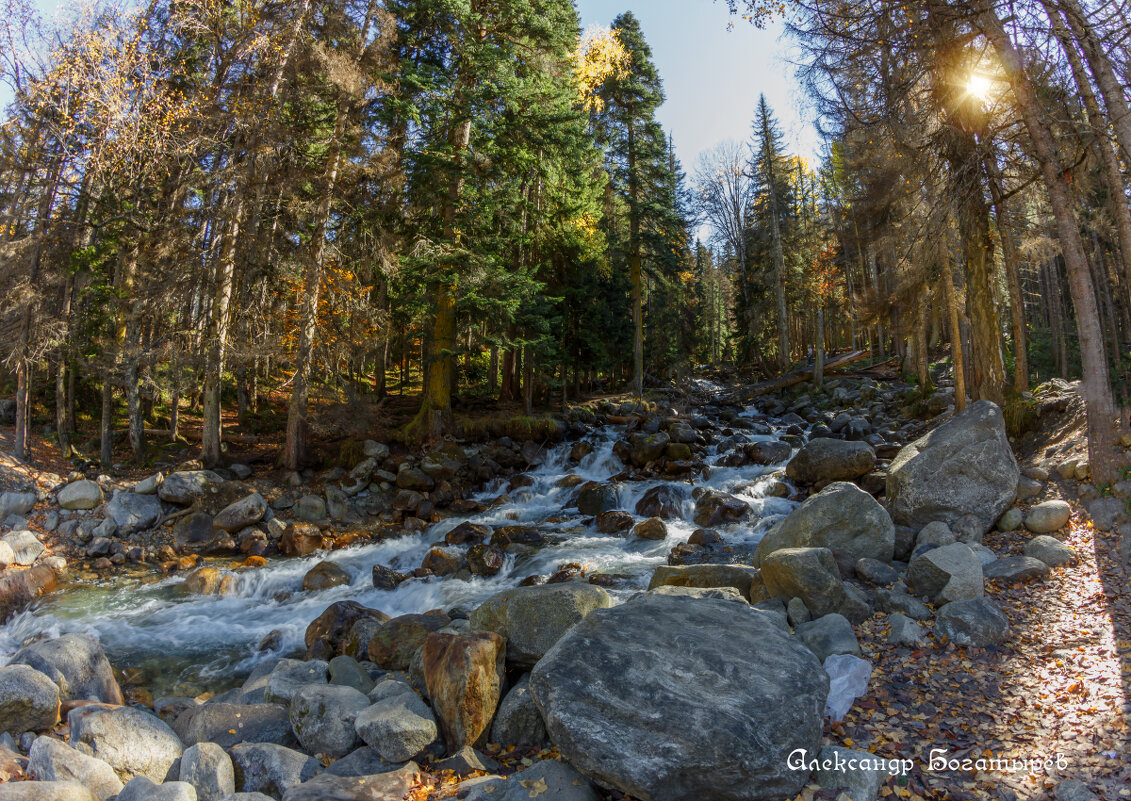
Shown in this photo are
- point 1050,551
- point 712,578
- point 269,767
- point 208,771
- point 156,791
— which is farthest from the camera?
point 712,578

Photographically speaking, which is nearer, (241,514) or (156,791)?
(156,791)

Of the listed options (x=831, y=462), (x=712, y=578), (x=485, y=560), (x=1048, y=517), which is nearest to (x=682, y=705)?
(x=712, y=578)

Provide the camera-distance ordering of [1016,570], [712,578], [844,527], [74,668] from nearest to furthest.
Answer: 1. [74,668]
2. [1016,570]
3. [712,578]
4. [844,527]

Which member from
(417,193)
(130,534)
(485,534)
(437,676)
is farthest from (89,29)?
(437,676)

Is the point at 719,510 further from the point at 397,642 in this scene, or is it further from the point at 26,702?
the point at 26,702

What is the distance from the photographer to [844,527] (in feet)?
23.8

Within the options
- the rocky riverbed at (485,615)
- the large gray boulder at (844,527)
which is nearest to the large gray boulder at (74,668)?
the rocky riverbed at (485,615)

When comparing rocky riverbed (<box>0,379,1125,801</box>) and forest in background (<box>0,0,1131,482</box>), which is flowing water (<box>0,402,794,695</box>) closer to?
rocky riverbed (<box>0,379,1125,801</box>)

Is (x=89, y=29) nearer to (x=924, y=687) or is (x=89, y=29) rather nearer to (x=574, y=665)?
(x=574, y=665)

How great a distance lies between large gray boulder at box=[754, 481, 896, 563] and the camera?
7.14 meters

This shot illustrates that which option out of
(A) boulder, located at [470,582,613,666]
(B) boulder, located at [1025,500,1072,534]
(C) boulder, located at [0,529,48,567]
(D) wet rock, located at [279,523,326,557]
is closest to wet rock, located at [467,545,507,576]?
(D) wet rock, located at [279,523,326,557]

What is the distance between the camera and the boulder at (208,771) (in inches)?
163

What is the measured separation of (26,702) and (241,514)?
23.3 ft

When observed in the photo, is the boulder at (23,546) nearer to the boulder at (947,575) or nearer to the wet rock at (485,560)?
the wet rock at (485,560)
